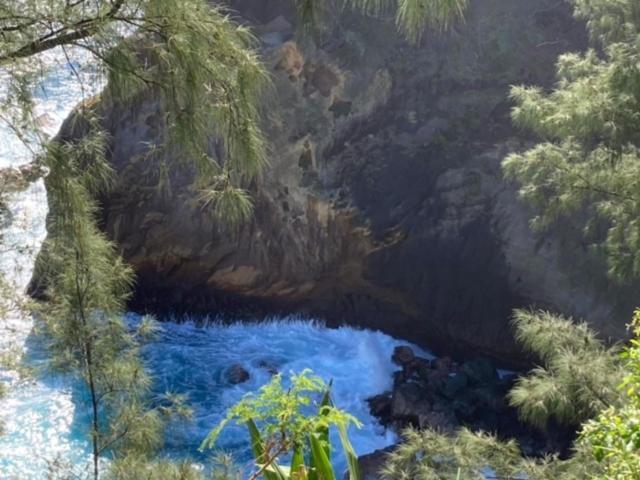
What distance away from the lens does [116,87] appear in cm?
343

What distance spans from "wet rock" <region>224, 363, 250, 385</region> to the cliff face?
1.60 m

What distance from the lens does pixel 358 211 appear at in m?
11.6

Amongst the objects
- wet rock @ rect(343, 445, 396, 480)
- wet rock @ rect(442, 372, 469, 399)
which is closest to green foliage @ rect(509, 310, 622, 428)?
wet rock @ rect(343, 445, 396, 480)

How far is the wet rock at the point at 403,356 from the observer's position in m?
11.0

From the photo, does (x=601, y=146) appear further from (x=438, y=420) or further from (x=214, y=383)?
(x=214, y=383)

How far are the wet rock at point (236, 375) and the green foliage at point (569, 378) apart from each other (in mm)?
5492

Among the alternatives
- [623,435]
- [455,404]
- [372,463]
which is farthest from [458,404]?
[623,435]

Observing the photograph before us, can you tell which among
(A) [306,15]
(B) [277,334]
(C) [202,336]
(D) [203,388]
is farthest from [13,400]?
(A) [306,15]

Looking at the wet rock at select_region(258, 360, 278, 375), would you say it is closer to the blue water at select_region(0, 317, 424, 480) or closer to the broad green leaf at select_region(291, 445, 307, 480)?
the blue water at select_region(0, 317, 424, 480)

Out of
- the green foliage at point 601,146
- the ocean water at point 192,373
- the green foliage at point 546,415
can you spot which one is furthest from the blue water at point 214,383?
the green foliage at point 601,146

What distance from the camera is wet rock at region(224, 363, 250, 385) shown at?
34.2 feet

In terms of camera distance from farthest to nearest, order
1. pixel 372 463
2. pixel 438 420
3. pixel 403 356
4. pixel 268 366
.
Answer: pixel 403 356
pixel 268 366
pixel 438 420
pixel 372 463

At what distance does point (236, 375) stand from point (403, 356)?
248cm

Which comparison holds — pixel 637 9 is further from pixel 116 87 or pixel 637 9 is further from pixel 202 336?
pixel 202 336
